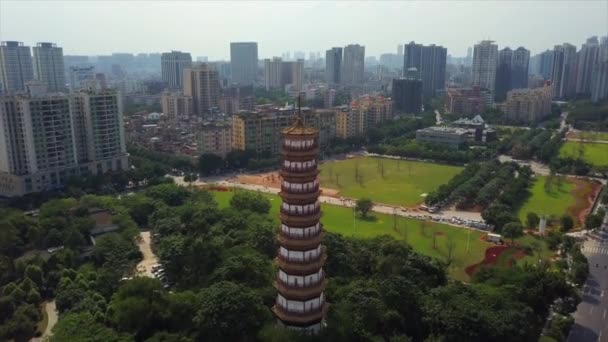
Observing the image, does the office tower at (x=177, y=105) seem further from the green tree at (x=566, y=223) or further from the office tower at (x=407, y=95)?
the green tree at (x=566, y=223)

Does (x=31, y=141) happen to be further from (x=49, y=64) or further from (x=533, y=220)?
(x=49, y=64)

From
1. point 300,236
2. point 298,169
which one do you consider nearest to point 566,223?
point 300,236

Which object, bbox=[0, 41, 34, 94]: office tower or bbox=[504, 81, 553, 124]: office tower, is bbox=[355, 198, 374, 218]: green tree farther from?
bbox=[0, 41, 34, 94]: office tower

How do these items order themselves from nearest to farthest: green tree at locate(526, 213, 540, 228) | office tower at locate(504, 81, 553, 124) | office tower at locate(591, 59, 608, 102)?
A: green tree at locate(526, 213, 540, 228)
office tower at locate(504, 81, 553, 124)
office tower at locate(591, 59, 608, 102)

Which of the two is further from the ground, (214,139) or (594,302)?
(214,139)

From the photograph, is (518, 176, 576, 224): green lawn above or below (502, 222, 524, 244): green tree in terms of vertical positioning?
below

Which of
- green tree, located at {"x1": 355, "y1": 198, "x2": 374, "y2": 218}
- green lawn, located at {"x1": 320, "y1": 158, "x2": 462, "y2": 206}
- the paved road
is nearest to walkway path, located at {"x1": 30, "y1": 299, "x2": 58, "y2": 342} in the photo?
green tree, located at {"x1": 355, "y1": 198, "x2": 374, "y2": 218}
